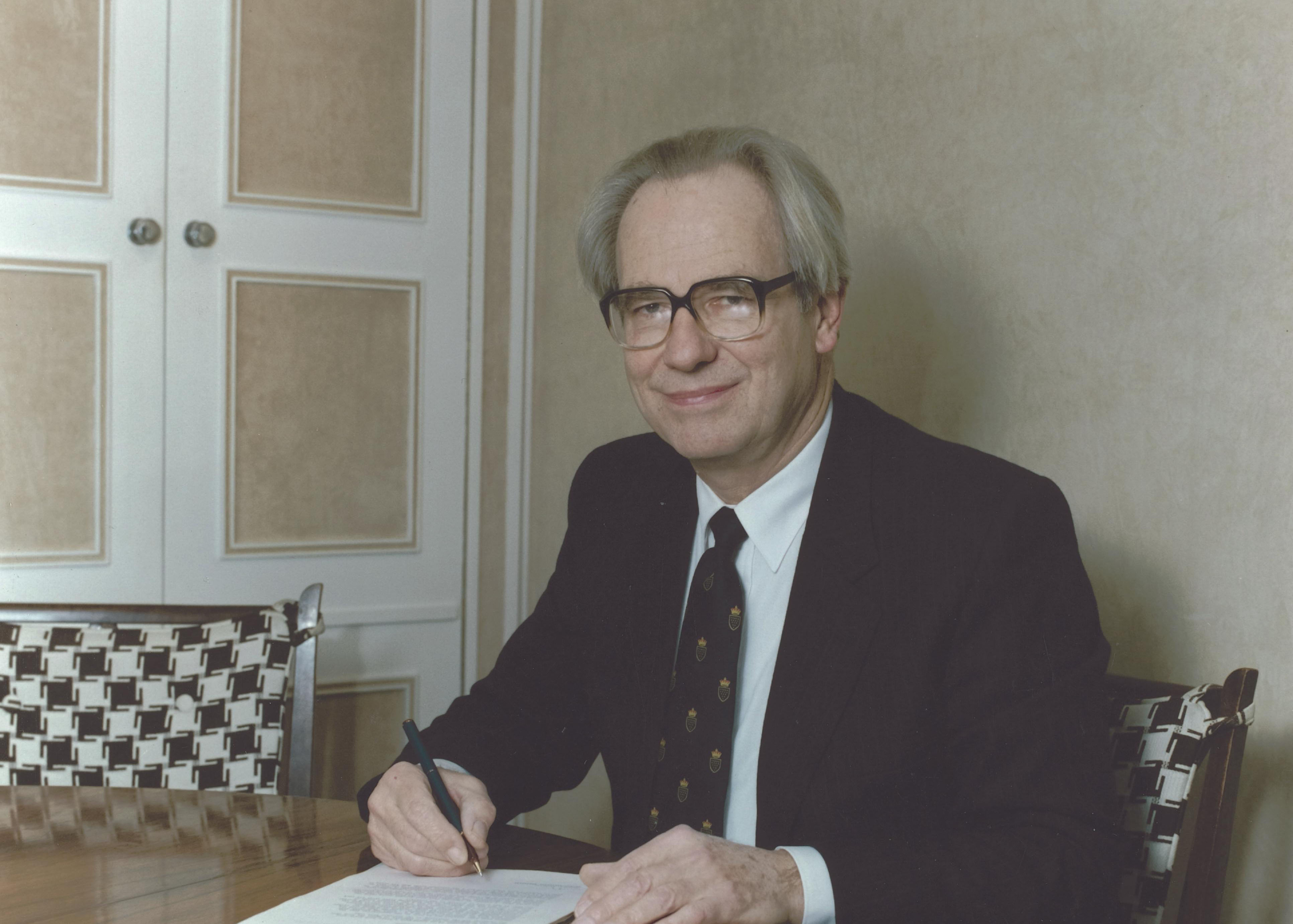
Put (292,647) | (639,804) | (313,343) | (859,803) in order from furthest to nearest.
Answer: (313,343) < (292,647) < (639,804) < (859,803)

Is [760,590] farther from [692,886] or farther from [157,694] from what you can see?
[157,694]

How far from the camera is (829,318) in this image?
1.47 metres

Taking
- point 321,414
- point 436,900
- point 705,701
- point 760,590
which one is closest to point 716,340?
point 760,590

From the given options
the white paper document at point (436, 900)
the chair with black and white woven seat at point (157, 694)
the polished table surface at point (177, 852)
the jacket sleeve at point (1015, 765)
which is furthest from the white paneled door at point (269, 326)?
the jacket sleeve at point (1015, 765)

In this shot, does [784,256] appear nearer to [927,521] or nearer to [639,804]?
[927,521]

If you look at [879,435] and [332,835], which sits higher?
[879,435]

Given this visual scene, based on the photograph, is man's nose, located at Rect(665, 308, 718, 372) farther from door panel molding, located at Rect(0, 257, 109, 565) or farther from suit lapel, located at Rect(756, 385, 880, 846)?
door panel molding, located at Rect(0, 257, 109, 565)

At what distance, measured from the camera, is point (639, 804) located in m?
1.37

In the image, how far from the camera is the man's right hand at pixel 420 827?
114 cm

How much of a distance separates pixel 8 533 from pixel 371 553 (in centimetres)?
78

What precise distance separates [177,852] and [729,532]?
70cm

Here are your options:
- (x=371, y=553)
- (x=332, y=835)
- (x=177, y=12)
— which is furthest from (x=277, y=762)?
(x=177, y=12)

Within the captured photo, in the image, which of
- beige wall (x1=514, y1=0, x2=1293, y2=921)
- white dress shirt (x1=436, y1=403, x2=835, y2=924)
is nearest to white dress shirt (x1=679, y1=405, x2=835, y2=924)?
white dress shirt (x1=436, y1=403, x2=835, y2=924)

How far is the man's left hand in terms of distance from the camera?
951 millimetres
